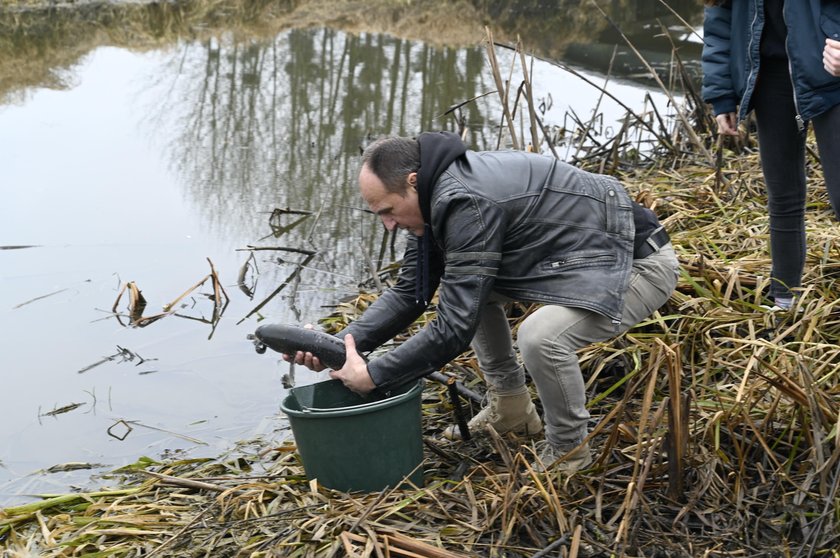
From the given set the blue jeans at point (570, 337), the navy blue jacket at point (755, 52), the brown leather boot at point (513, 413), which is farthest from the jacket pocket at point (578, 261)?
→ the navy blue jacket at point (755, 52)

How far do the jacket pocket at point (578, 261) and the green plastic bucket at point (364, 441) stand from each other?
1.93 ft

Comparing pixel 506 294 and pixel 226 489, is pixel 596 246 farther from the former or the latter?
pixel 226 489

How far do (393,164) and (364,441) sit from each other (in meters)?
0.91

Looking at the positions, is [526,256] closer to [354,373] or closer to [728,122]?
[354,373]

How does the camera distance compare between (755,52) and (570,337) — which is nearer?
(570,337)

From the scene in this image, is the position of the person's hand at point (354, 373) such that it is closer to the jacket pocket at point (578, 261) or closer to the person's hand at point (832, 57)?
the jacket pocket at point (578, 261)

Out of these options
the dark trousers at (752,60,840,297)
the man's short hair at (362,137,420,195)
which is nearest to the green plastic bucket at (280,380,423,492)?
the man's short hair at (362,137,420,195)

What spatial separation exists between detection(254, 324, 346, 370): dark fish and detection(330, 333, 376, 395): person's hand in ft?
0.11

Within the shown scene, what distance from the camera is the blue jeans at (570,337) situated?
10.4 ft

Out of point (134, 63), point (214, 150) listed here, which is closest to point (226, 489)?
point (214, 150)

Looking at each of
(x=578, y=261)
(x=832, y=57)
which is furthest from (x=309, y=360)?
(x=832, y=57)

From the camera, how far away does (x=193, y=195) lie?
26.0 feet

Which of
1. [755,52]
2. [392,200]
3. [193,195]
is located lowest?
[193,195]

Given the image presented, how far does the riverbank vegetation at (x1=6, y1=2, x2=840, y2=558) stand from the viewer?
9.44 feet
